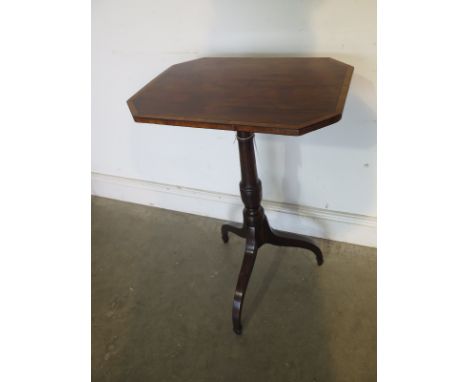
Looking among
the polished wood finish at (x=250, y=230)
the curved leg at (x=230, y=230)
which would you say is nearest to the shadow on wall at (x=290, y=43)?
the polished wood finish at (x=250, y=230)

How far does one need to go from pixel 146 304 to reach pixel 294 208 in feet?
2.60

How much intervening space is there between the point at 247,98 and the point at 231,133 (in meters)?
0.63

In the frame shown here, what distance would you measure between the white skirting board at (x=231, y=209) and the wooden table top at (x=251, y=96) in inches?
28.7

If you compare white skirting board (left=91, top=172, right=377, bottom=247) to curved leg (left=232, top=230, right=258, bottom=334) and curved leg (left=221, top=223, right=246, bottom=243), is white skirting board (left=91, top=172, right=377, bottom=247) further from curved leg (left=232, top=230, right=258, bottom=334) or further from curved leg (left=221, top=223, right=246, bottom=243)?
curved leg (left=232, top=230, right=258, bottom=334)

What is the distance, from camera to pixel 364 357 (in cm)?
124

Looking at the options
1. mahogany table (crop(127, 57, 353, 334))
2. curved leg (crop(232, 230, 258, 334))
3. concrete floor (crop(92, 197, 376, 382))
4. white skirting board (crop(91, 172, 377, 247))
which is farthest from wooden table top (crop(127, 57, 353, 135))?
concrete floor (crop(92, 197, 376, 382))

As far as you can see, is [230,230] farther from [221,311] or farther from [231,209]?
[221,311]

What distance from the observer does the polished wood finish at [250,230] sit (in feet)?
4.12

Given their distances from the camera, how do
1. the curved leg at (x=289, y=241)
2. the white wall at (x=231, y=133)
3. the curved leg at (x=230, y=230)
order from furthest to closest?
the curved leg at (x=230, y=230) < the curved leg at (x=289, y=241) < the white wall at (x=231, y=133)

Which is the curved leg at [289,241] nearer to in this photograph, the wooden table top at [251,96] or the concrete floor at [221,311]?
the concrete floor at [221,311]

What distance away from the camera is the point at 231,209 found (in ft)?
6.14

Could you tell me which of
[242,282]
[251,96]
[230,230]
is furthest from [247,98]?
[230,230]

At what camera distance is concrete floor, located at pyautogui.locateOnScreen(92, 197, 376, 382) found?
1261 millimetres

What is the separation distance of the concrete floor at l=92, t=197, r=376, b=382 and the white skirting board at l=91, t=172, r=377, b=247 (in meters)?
0.07
